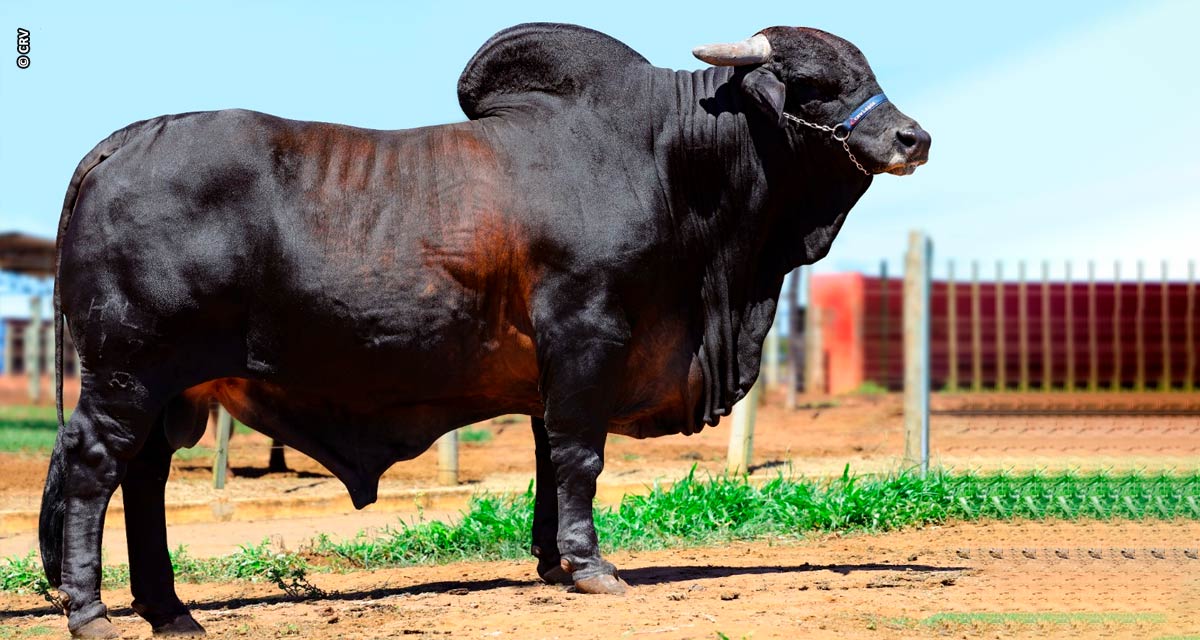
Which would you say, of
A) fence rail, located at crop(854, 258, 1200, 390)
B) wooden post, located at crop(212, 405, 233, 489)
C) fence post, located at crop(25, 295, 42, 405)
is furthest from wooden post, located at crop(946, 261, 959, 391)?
fence post, located at crop(25, 295, 42, 405)

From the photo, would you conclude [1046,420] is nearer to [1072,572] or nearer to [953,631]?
[1072,572]

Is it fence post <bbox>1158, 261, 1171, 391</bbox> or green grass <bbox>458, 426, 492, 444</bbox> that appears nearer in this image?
green grass <bbox>458, 426, 492, 444</bbox>

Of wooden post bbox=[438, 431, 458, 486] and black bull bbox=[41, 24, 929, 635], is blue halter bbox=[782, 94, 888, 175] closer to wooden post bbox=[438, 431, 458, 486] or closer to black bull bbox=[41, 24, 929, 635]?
black bull bbox=[41, 24, 929, 635]

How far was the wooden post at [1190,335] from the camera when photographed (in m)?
18.9

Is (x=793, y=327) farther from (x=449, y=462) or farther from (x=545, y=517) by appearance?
(x=545, y=517)

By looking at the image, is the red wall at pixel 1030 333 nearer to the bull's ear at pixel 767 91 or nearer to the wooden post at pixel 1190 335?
the wooden post at pixel 1190 335

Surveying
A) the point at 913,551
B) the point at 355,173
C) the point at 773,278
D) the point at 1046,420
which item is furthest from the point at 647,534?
the point at 1046,420

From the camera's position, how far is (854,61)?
19.7 ft

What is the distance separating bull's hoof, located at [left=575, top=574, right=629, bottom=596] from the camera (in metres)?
5.64

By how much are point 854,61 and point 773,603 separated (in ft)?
8.11

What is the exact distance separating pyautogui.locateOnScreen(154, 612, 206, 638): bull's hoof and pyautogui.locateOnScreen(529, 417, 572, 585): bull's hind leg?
5.40ft

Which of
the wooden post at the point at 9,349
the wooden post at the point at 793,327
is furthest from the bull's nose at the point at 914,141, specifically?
the wooden post at the point at 9,349

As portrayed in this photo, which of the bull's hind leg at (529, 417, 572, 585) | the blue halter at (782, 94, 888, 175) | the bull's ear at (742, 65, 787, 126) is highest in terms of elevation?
the bull's ear at (742, 65, 787, 126)

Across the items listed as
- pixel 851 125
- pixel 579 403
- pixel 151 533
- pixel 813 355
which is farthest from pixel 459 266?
pixel 813 355
